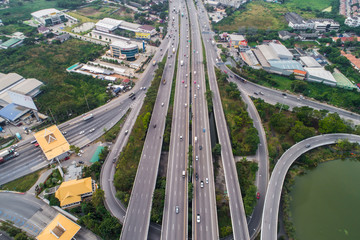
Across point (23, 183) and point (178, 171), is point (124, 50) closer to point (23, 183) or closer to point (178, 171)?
point (23, 183)

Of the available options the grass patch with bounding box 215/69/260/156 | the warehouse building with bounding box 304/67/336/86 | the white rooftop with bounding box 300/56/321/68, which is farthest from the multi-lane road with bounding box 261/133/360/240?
the white rooftop with bounding box 300/56/321/68

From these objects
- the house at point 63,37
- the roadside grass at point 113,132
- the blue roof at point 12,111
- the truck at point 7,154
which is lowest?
the truck at point 7,154

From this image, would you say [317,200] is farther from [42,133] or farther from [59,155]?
[42,133]

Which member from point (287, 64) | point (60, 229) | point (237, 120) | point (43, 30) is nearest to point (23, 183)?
point (60, 229)

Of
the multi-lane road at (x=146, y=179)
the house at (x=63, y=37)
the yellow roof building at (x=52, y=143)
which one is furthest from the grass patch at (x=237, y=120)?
the house at (x=63, y=37)

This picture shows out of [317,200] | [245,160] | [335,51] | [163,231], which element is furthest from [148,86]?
[335,51]

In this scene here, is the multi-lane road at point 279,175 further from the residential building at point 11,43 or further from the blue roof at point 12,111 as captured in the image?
the residential building at point 11,43

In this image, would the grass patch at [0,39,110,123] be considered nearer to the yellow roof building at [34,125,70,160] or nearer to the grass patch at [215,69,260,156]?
the yellow roof building at [34,125,70,160]
